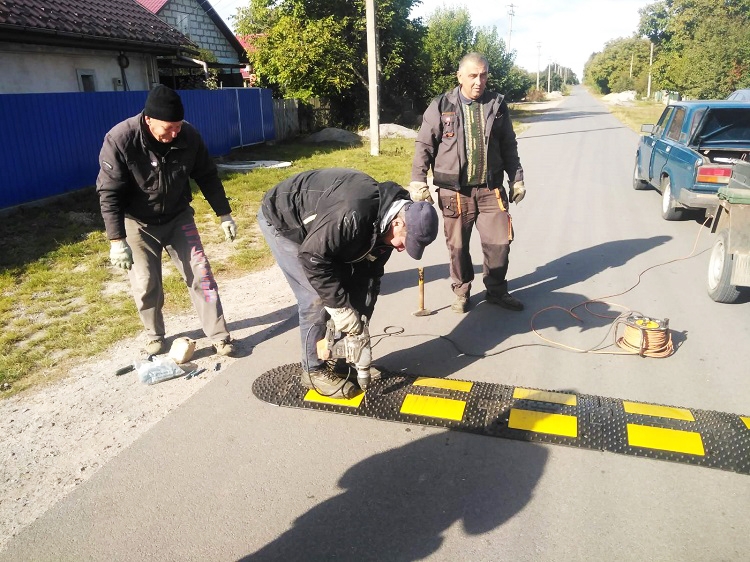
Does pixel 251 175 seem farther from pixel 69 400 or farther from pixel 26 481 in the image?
pixel 26 481

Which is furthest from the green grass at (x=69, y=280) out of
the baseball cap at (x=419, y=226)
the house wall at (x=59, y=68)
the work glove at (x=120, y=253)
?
the house wall at (x=59, y=68)

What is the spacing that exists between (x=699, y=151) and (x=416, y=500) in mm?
7511

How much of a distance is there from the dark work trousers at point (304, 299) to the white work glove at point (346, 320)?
29cm

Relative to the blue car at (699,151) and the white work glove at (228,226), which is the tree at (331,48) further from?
the white work glove at (228,226)

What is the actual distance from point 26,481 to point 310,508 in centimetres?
156

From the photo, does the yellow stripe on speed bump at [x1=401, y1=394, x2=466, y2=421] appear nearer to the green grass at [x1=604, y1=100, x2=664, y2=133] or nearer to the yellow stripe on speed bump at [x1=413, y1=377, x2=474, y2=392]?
the yellow stripe on speed bump at [x1=413, y1=377, x2=474, y2=392]

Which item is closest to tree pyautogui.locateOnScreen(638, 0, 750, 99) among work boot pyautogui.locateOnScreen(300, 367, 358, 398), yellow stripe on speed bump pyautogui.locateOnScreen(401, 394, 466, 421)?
yellow stripe on speed bump pyautogui.locateOnScreen(401, 394, 466, 421)

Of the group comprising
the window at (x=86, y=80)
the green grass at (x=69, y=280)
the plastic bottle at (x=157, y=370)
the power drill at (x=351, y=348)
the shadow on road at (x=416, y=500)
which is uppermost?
the window at (x=86, y=80)

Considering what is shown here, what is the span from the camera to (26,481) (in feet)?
10.2

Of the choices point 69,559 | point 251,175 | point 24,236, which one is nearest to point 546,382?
point 69,559

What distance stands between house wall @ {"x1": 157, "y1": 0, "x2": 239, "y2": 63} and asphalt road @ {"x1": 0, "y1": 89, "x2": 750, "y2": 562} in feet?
76.3

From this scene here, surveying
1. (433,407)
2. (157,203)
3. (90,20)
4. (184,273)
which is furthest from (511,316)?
(90,20)

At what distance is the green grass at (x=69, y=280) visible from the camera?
15.3 feet

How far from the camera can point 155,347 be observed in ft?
15.0
